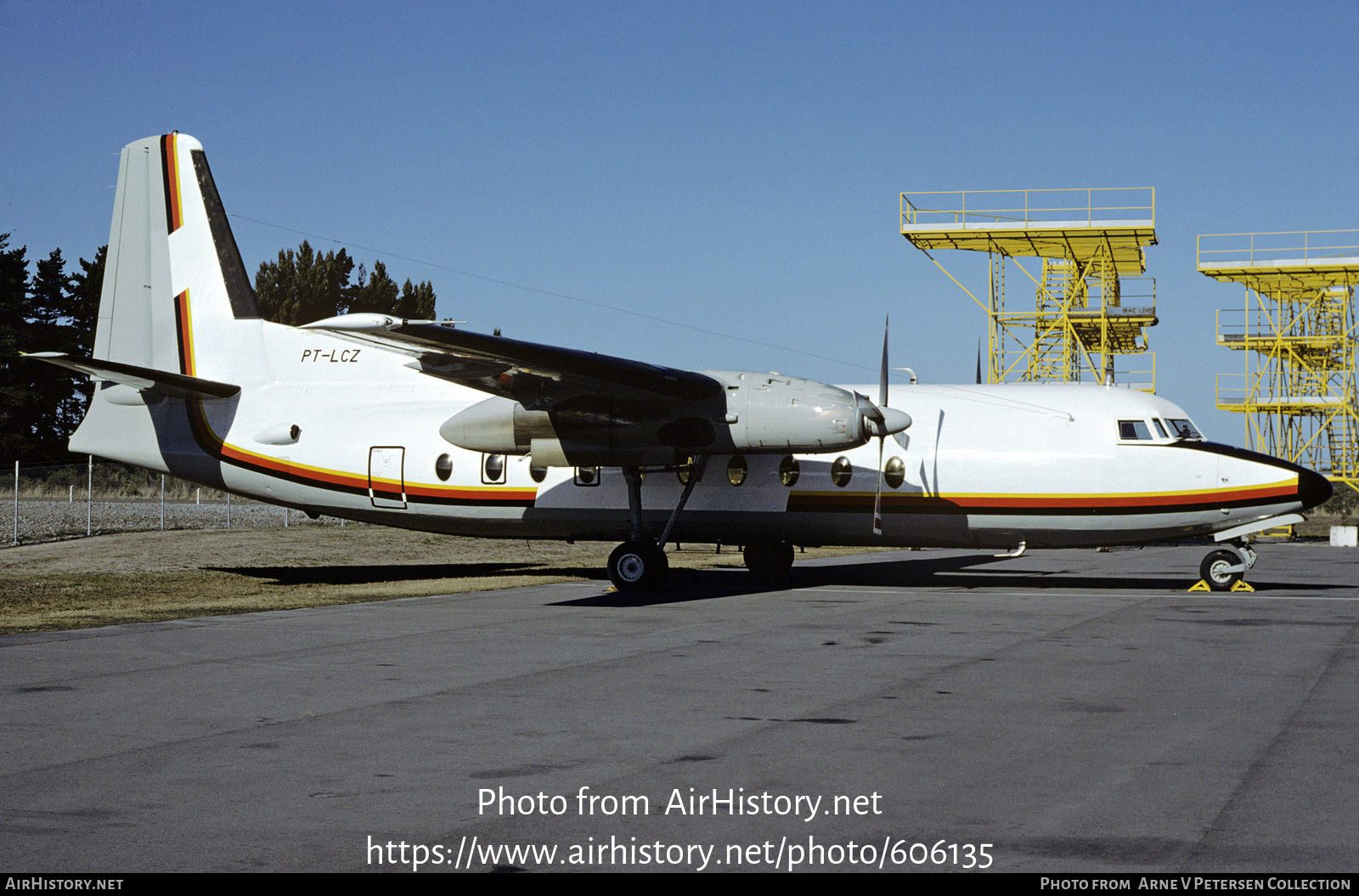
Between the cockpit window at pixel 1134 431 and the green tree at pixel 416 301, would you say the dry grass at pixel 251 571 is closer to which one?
the cockpit window at pixel 1134 431

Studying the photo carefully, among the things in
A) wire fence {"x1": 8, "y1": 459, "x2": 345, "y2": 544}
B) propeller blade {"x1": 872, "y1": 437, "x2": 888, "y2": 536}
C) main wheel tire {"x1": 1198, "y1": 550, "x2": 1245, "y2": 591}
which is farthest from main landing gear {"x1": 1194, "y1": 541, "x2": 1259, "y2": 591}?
wire fence {"x1": 8, "y1": 459, "x2": 345, "y2": 544}

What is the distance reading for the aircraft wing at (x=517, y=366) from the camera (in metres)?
15.4

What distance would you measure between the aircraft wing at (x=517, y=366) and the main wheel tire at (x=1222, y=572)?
9.40m

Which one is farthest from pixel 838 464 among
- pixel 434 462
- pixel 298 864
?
pixel 298 864

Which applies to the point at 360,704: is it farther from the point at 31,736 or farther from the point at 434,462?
the point at 434,462

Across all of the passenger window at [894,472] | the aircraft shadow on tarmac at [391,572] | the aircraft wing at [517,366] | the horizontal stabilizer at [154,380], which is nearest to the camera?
the aircraft wing at [517,366]

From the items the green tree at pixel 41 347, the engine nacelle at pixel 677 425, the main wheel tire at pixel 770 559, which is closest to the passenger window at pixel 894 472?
the engine nacelle at pixel 677 425

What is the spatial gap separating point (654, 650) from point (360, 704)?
13.0 ft

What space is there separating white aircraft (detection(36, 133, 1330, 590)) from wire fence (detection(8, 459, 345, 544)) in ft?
21.3

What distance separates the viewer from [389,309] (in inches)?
3007

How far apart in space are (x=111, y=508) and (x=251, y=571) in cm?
2115

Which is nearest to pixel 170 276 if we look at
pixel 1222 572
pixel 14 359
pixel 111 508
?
pixel 1222 572

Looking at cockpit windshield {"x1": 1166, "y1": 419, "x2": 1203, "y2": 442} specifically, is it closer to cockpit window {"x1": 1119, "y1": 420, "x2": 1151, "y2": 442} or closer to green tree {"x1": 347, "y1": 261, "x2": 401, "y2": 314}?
cockpit window {"x1": 1119, "y1": 420, "x2": 1151, "y2": 442}

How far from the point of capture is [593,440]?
791 inches
